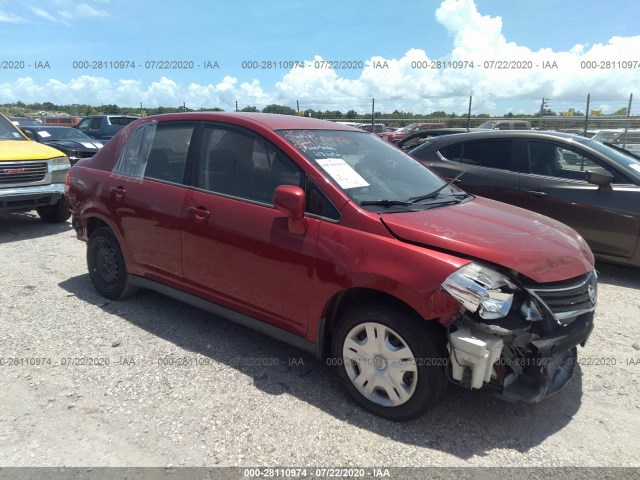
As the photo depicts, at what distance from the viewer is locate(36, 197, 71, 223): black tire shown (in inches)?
307

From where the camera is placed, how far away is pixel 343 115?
2150 centimetres

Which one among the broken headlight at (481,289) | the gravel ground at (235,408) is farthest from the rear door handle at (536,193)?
the broken headlight at (481,289)

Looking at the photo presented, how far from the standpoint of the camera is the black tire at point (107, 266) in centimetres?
439

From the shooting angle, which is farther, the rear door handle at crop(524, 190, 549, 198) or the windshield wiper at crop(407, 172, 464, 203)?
the rear door handle at crop(524, 190, 549, 198)

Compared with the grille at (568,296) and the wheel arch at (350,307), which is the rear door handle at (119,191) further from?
the grille at (568,296)

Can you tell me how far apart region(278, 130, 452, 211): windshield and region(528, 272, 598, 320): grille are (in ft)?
3.47

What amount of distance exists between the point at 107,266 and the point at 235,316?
1811mm

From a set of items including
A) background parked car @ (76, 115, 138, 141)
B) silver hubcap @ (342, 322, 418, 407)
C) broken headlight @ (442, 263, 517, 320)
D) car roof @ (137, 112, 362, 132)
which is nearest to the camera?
broken headlight @ (442, 263, 517, 320)

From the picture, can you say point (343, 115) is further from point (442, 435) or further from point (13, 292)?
point (442, 435)

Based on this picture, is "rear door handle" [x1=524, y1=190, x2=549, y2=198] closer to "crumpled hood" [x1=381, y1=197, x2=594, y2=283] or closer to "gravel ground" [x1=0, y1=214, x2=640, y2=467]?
"gravel ground" [x1=0, y1=214, x2=640, y2=467]

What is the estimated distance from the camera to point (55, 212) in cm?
791

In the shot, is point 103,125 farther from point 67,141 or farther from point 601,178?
point 601,178

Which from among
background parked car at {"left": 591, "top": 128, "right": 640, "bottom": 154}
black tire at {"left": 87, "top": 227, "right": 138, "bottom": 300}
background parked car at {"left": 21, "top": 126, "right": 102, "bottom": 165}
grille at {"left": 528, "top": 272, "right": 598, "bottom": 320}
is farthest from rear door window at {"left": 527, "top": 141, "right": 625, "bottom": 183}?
background parked car at {"left": 591, "top": 128, "right": 640, "bottom": 154}

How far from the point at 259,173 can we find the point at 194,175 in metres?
0.65
